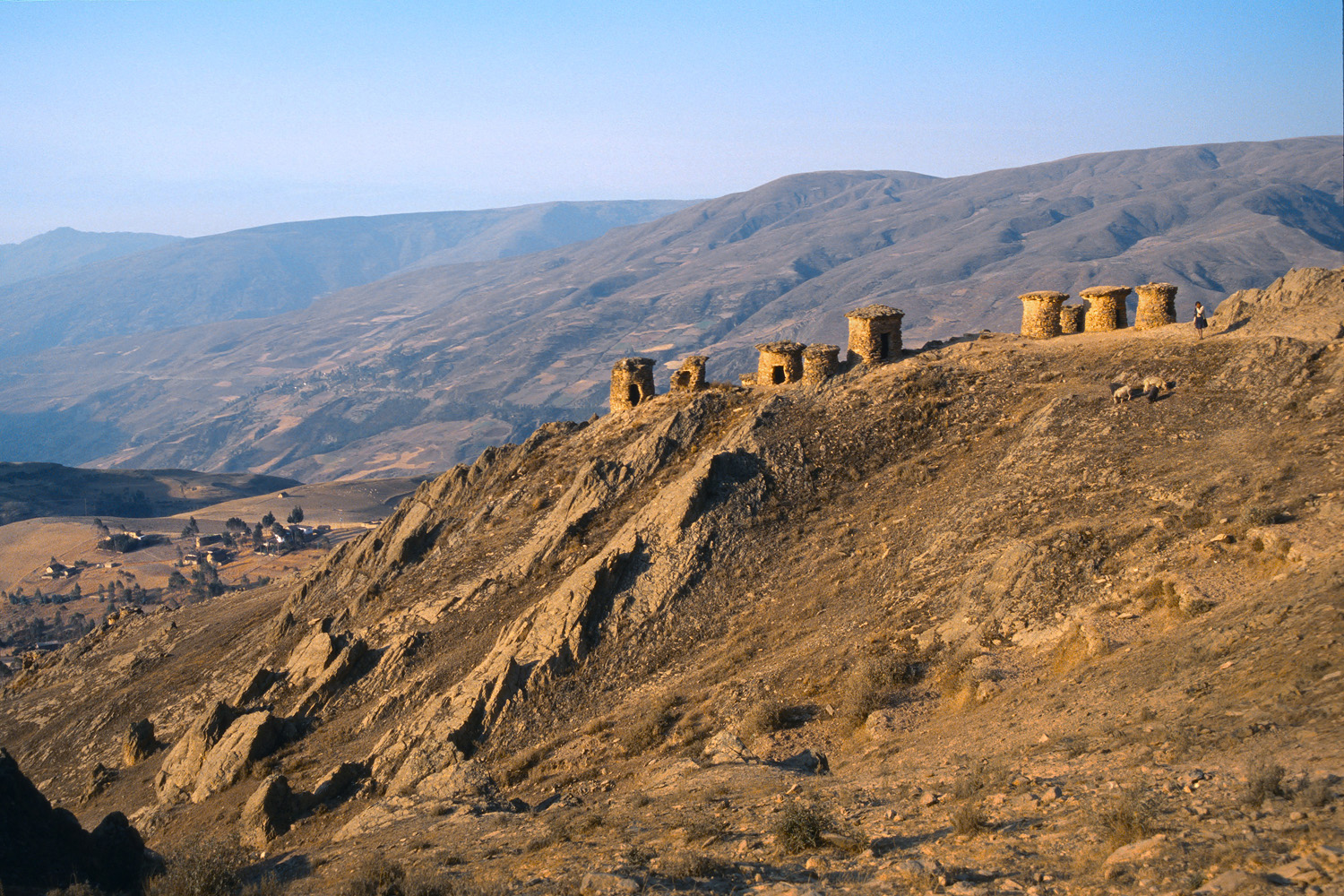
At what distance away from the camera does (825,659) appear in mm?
16188

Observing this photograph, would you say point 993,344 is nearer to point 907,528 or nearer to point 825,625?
point 907,528

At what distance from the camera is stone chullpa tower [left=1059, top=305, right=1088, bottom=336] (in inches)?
999

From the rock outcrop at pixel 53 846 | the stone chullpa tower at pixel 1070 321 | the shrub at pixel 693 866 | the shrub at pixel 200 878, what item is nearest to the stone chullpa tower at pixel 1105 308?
the stone chullpa tower at pixel 1070 321

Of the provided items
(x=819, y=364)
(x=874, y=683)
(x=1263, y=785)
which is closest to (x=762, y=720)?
(x=874, y=683)

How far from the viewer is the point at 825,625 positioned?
17.5 m

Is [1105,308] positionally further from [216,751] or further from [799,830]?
[216,751]

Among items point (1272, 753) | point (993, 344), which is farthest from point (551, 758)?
point (993, 344)

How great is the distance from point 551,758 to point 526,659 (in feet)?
9.29

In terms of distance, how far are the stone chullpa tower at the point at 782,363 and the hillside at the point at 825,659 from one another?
3.22ft

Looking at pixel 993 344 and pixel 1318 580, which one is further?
pixel 993 344

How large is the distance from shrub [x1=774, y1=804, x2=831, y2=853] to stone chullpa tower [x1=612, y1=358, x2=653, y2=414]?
18.8 metres

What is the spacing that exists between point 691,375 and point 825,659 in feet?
42.6

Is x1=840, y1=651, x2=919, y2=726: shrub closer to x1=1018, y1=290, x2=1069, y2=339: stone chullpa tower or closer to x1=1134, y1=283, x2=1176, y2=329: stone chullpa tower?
x1=1018, y1=290, x2=1069, y2=339: stone chullpa tower

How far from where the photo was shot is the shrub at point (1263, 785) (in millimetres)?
8086
